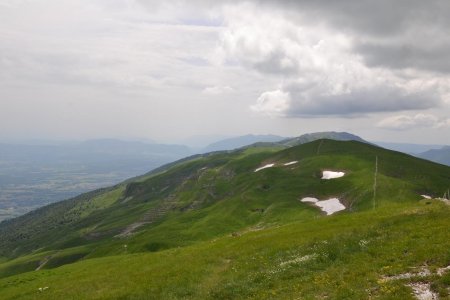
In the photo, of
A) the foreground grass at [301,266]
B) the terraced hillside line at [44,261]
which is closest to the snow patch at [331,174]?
the foreground grass at [301,266]

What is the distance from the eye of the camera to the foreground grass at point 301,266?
89.7 feet

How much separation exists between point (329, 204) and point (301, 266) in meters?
86.4

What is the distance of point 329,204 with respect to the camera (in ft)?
384

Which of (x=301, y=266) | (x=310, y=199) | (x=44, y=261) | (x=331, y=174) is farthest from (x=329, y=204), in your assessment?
(x=44, y=261)

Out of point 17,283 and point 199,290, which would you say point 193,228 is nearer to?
point 17,283

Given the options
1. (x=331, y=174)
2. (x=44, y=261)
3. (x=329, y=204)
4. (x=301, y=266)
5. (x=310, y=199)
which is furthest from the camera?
(x=44, y=261)

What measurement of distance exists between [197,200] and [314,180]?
224 ft

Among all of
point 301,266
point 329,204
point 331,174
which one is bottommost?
point 329,204

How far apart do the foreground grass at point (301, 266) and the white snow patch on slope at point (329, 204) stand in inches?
2270

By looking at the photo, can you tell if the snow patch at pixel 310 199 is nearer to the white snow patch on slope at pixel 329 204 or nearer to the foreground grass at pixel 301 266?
the white snow patch on slope at pixel 329 204

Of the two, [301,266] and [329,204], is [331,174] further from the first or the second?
[301,266]

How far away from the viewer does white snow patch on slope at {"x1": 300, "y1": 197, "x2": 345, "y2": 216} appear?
365 ft

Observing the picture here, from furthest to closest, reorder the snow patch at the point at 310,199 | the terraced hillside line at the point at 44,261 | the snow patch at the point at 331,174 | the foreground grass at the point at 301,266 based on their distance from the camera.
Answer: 1. the terraced hillside line at the point at 44,261
2. the snow patch at the point at 331,174
3. the snow patch at the point at 310,199
4. the foreground grass at the point at 301,266

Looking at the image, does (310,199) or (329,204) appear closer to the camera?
(329,204)
